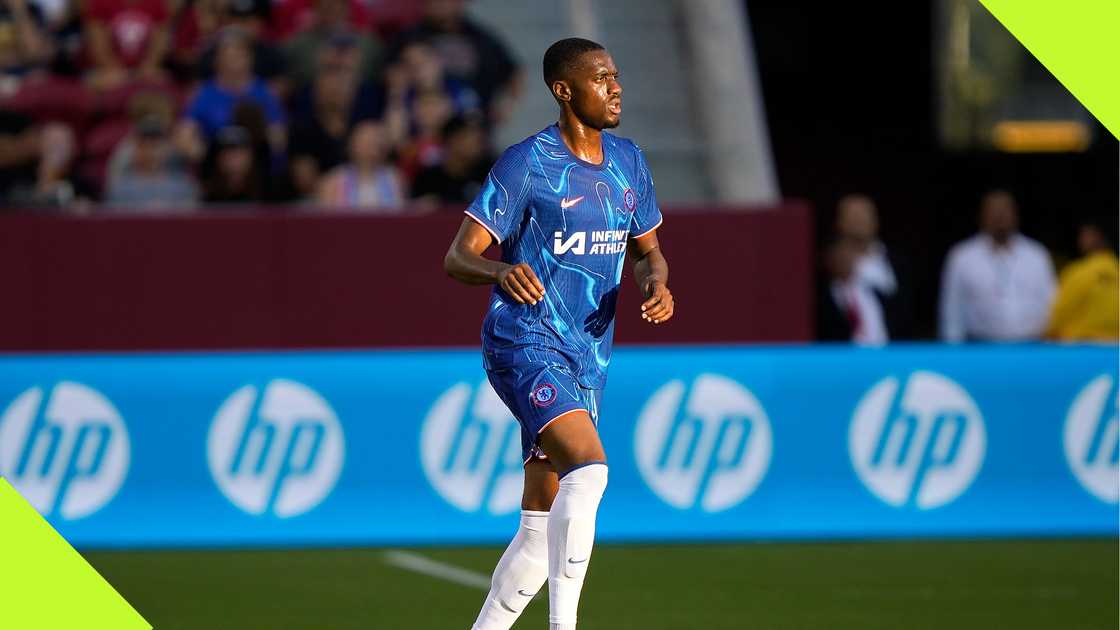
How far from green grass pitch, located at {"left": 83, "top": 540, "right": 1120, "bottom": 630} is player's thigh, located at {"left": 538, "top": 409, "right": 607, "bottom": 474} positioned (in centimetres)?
195

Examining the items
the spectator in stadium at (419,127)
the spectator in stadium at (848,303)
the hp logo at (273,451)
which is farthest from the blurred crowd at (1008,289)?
the hp logo at (273,451)

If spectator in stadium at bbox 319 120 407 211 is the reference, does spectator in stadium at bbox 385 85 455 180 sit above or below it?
above

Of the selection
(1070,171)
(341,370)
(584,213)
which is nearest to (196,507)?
(341,370)

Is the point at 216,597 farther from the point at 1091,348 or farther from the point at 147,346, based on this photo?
the point at 1091,348

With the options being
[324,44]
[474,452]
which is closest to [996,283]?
[474,452]

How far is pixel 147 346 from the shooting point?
12.5 m

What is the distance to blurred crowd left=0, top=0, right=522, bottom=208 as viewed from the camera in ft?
42.3

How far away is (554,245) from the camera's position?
645 centimetres

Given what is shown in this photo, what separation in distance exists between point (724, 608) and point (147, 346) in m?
5.26

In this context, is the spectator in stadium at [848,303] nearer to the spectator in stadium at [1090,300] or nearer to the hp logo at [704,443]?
the spectator in stadium at [1090,300]

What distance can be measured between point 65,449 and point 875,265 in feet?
19.1

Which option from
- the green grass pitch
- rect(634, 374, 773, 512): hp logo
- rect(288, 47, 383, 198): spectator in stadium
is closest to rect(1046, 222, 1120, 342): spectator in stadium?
the green grass pitch
